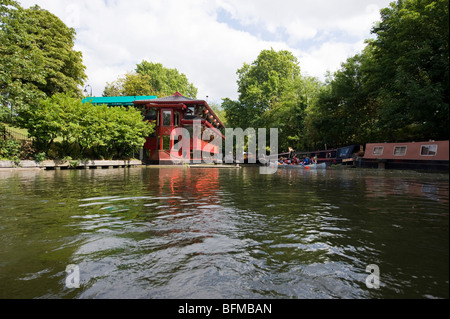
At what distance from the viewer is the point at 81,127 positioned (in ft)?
79.9

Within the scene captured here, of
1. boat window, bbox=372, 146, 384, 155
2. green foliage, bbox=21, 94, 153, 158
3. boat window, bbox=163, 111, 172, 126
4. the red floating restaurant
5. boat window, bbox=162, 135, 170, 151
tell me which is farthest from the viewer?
boat window, bbox=162, 135, 170, 151

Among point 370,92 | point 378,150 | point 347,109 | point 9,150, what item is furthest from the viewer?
point 347,109

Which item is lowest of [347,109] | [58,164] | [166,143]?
[58,164]

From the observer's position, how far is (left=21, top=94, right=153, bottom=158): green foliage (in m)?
21.9

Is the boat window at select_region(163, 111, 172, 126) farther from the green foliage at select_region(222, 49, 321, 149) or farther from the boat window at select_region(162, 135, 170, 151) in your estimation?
the green foliage at select_region(222, 49, 321, 149)

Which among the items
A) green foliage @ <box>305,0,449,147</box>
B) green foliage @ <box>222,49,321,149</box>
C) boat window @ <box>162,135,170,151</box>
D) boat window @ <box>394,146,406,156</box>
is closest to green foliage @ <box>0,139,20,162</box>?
boat window @ <box>162,135,170,151</box>

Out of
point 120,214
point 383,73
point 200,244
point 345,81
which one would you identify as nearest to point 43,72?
point 120,214

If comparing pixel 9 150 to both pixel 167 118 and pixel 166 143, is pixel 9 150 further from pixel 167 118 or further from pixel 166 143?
pixel 166 143

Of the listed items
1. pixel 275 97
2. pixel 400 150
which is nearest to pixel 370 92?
pixel 400 150

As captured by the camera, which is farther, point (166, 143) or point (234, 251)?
point (166, 143)

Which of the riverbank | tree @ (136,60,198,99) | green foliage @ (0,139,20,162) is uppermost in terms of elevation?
tree @ (136,60,198,99)

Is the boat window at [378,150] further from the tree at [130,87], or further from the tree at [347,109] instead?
the tree at [130,87]
